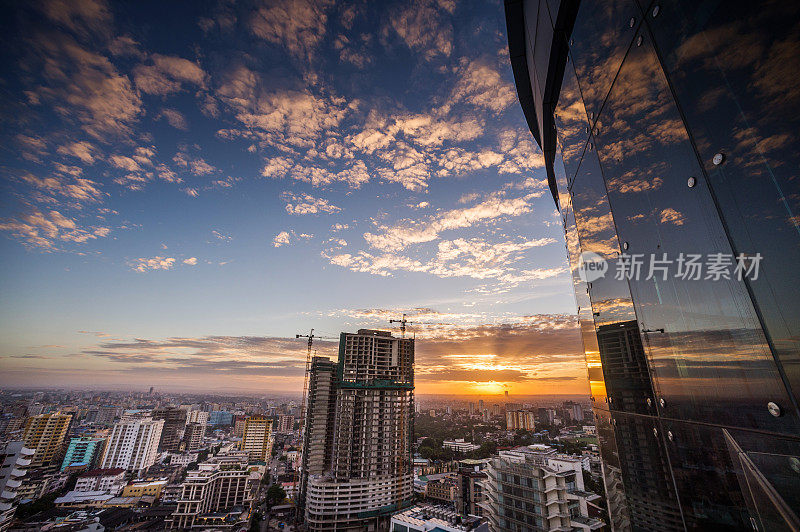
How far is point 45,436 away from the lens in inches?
1657

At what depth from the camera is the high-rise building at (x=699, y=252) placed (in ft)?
3.06

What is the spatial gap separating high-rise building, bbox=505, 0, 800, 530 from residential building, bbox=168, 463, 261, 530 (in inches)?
1423

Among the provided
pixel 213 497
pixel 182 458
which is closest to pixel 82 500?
pixel 213 497

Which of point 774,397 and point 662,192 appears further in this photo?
point 662,192

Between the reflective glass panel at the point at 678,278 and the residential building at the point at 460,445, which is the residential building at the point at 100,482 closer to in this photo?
the residential building at the point at 460,445

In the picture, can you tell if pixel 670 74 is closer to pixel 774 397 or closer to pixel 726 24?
pixel 726 24

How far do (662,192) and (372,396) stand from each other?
2878 cm

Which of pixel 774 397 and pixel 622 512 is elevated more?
pixel 774 397

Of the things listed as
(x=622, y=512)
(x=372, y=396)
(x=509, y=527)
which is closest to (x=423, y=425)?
(x=372, y=396)

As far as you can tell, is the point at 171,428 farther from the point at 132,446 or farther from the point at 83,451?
the point at 83,451

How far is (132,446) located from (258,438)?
20.2 meters

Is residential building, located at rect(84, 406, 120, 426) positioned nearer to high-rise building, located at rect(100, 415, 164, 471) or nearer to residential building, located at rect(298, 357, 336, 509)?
high-rise building, located at rect(100, 415, 164, 471)

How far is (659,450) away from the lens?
65.2 inches

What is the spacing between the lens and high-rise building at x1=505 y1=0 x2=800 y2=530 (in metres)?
0.93
